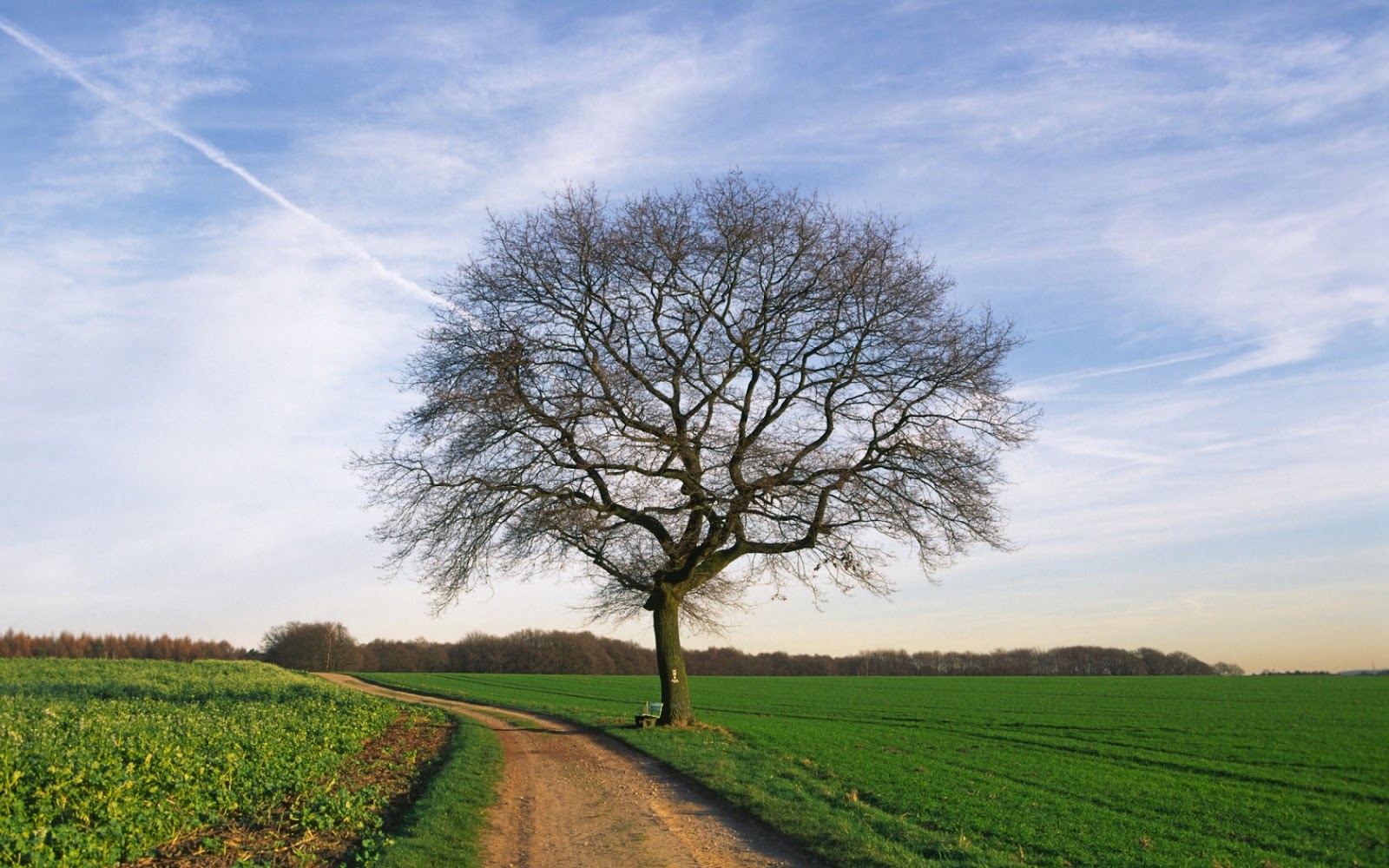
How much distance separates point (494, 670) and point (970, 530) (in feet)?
316

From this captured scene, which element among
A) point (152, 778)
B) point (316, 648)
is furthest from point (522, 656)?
point (152, 778)

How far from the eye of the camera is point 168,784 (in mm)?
11078

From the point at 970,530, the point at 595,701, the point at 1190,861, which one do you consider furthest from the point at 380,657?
the point at 1190,861

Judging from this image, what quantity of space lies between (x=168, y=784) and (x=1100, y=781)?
15.9 m

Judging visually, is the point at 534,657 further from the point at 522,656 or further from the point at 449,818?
the point at 449,818

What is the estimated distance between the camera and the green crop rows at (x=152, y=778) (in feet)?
29.2

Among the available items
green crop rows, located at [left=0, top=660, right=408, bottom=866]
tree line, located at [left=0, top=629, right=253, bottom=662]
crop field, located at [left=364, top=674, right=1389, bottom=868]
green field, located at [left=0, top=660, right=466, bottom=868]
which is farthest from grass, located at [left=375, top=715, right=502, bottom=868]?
tree line, located at [left=0, top=629, right=253, bottom=662]

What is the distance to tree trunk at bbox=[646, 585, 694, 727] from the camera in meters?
23.0

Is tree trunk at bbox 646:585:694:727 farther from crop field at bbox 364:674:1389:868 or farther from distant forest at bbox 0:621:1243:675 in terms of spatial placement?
distant forest at bbox 0:621:1243:675

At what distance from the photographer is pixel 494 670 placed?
355 ft

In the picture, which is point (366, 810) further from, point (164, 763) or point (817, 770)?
point (817, 770)

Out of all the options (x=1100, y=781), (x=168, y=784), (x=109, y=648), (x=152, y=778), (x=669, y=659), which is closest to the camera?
(x=152, y=778)

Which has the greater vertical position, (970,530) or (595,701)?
(970,530)

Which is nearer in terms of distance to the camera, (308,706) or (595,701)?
(308,706)
